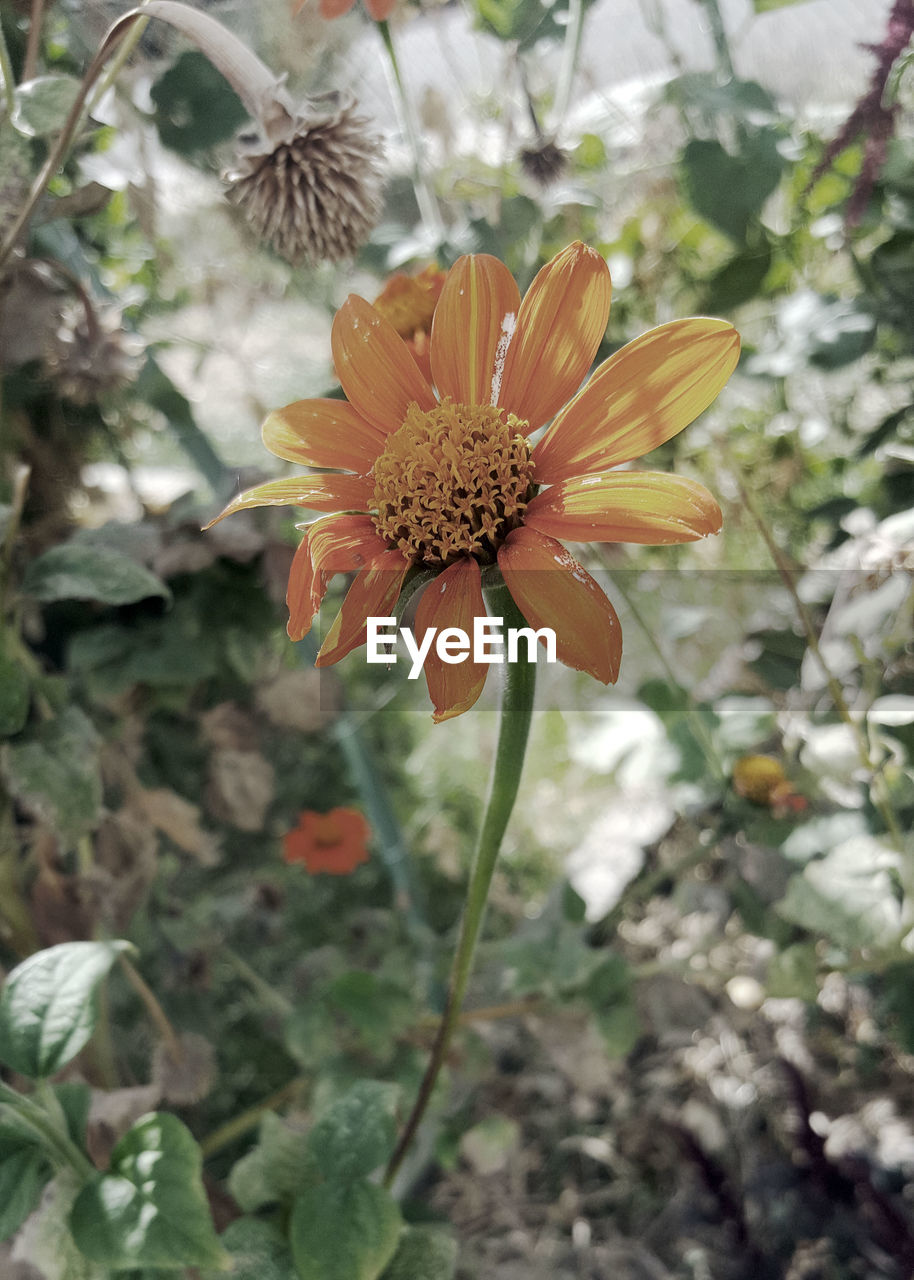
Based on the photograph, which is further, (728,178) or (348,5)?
(728,178)

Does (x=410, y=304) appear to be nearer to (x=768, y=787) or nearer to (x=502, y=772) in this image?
(x=502, y=772)

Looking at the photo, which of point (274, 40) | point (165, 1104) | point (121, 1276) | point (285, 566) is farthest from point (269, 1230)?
point (274, 40)

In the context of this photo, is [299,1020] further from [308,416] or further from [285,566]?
[308,416]

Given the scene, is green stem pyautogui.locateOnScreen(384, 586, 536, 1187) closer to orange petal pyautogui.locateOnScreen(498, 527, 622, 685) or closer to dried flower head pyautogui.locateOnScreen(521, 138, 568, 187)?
orange petal pyautogui.locateOnScreen(498, 527, 622, 685)

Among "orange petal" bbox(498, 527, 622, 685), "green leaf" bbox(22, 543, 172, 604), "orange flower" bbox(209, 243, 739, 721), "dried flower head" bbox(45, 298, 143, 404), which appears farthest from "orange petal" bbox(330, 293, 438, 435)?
"dried flower head" bbox(45, 298, 143, 404)

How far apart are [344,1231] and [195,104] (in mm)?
707

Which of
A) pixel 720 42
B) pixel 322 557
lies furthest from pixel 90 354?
pixel 720 42

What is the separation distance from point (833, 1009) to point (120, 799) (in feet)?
2.39

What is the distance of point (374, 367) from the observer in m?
0.38

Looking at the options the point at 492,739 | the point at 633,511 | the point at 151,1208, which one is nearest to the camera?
the point at 633,511

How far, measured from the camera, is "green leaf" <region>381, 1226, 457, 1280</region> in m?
0.52

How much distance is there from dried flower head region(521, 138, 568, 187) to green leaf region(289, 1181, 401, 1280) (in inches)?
26.6

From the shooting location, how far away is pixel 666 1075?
3.08 ft

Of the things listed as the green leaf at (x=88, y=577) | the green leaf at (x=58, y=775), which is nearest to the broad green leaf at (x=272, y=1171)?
the green leaf at (x=58, y=775)
